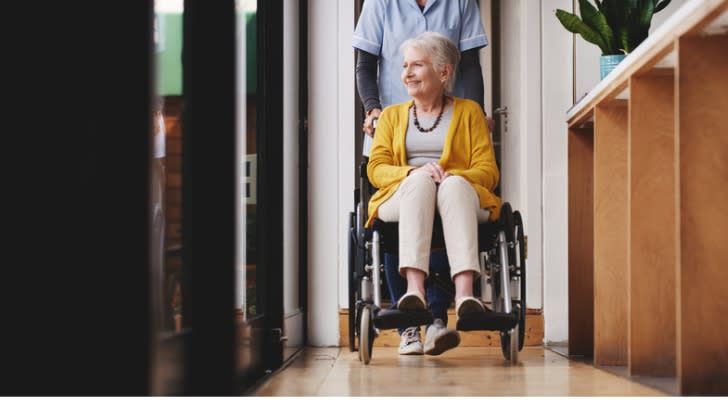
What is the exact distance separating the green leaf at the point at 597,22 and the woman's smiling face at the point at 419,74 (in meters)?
0.56

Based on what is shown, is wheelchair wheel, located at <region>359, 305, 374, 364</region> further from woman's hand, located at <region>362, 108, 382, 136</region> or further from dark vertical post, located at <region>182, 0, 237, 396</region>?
dark vertical post, located at <region>182, 0, 237, 396</region>

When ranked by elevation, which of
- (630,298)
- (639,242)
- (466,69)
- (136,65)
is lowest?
(630,298)

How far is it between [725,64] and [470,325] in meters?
1.06

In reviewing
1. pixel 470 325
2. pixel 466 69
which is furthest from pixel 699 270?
pixel 466 69

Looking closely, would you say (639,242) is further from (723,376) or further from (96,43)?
(96,43)

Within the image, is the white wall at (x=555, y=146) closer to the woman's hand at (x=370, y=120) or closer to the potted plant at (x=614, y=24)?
the potted plant at (x=614, y=24)

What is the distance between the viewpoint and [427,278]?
115 inches

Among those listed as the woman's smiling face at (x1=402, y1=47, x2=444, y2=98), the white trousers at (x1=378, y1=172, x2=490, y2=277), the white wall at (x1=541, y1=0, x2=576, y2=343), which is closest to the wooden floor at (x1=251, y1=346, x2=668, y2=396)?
the white trousers at (x1=378, y1=172, x2=490, y2=277)

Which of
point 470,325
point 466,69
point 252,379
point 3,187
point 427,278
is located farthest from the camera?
point 466,69

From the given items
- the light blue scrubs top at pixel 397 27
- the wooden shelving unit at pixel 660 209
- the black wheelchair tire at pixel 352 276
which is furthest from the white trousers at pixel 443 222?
the light blue scrubs top at pixel 397 27

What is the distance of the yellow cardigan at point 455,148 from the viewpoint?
2.90 m

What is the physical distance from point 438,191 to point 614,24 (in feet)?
3.05

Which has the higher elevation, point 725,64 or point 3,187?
point 725,64

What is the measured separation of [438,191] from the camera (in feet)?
9.04
